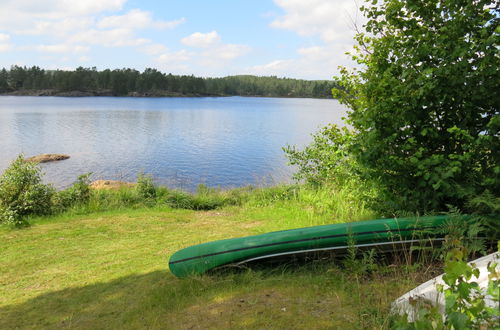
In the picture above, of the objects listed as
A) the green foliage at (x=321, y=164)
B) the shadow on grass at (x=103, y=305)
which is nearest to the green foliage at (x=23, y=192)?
the shadow on grass at (x=103, y=305)

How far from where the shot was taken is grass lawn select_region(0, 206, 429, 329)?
363 centimetres

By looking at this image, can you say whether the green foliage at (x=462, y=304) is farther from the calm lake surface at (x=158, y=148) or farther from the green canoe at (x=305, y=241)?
the calm lake surface at (x=158, y=148)

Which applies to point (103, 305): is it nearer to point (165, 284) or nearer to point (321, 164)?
point (165, 284)

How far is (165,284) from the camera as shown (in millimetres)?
4922

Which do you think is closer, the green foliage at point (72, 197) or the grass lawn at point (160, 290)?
the grass lawn at point (160, 290)

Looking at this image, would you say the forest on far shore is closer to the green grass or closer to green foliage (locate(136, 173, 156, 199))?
green foliage (locate(136, 173, 156, 199))

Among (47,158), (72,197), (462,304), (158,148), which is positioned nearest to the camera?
(462,304)

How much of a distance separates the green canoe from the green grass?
0.21m

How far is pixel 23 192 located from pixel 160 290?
797 centimetres

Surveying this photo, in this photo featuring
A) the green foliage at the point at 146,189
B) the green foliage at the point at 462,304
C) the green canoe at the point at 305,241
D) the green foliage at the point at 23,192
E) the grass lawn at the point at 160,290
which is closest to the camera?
the green foliage at the point at 462,304

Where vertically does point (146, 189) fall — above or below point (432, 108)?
below

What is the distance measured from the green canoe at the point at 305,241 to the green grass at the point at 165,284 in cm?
21

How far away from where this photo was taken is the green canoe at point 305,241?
4.57m

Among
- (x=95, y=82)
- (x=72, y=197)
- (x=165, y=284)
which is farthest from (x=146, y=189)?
(x=95, y=82)
